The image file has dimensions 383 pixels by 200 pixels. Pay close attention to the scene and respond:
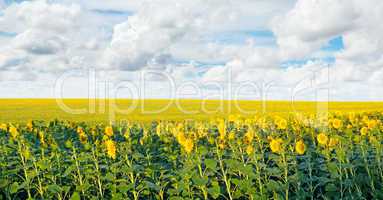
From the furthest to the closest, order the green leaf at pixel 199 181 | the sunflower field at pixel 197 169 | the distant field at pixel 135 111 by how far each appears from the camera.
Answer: the distant field at pixel 135 111, the sunflower field at pixel 197 169, the green leaf at pixel 199 181

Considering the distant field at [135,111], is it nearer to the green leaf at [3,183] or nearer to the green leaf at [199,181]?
the green leaf at [3,183]

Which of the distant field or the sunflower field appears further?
the distant field

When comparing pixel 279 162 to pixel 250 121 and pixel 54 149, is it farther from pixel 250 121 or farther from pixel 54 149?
pixel 250 121

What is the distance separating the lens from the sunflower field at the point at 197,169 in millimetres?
4652

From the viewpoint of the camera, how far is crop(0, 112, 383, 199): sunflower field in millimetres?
4652

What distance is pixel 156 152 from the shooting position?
21.4 ft

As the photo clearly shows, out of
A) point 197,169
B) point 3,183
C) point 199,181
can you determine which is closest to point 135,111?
point 3,183

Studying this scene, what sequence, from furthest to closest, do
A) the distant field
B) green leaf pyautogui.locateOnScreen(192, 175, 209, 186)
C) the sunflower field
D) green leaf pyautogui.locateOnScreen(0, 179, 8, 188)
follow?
1. the distant field
2. green leaf pyautogui.locateOnScreen(0, 179, 8, 188)
3. the sunflower field
4. green leaf pyautogui.locateOnScreen(192, 175, 209, 186)

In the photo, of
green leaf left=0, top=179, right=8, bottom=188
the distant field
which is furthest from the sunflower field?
the distant field

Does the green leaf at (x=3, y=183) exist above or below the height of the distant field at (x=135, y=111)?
below

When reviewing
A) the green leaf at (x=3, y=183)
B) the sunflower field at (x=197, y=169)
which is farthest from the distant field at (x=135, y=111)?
the green leaf at (x=3, y=183)

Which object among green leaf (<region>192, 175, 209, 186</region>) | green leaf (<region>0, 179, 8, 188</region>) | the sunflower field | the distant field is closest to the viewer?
green leaf (<region>192, 175, 209, 186</region>)

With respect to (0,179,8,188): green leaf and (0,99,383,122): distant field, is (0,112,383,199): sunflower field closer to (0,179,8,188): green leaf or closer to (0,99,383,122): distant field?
(0,179,8,188): green leaf

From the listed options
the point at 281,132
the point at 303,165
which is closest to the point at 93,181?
the point at 303,165
